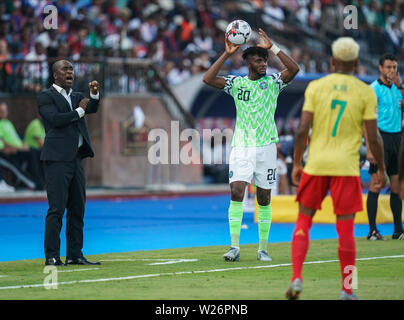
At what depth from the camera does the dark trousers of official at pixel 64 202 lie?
1209 cm

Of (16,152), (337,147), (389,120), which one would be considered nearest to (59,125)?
(337,147)

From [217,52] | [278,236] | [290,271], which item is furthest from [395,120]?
[217,52]

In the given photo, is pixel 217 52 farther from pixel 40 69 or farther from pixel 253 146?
pixel 253 146

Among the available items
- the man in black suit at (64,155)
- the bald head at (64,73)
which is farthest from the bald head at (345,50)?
the bald head at (64,73)

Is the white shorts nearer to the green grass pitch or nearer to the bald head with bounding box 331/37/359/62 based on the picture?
the green grass pitch

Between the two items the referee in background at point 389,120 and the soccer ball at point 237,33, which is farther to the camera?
the referee in background at point 389,120

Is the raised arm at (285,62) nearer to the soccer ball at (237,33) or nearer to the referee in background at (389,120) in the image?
the soccer ball at (237,33)

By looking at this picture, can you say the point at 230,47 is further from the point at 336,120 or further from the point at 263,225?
the point at 336,120

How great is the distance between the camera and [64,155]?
478 inches

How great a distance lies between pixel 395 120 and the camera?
1500 cm

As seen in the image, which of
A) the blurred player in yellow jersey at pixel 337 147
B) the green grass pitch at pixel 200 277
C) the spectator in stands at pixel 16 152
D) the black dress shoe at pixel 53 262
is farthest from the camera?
the spectator in stands at pixel 16 152

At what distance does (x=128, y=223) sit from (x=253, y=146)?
727 centimetres

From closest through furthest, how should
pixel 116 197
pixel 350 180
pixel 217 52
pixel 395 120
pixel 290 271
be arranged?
1. pixel 350 180
2. pixel 290 271
3. pixel 395 120
4. pixel 116 197
5. pixel 217 52

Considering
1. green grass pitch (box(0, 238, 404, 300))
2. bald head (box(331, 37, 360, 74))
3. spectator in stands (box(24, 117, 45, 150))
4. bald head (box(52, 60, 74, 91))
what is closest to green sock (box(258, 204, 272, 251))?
green grass pitch (box(0, 238, 404, 300))
